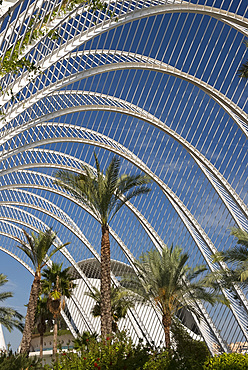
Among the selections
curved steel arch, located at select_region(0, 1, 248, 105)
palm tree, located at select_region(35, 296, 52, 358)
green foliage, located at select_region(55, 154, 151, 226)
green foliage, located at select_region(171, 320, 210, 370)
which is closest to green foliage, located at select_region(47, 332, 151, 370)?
curved steel arch, located at select_region(0, 1, 248, 105)

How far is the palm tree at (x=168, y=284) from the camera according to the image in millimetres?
22953

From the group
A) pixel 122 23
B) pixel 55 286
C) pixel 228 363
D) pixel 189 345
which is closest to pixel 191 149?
pixel 189 345

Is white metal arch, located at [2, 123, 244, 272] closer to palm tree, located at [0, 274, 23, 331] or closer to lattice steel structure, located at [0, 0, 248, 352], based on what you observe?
lattice steel structure, located at [0, 0, 248, 352]

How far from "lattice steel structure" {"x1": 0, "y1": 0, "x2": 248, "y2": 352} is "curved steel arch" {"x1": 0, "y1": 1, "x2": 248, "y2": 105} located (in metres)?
0.05

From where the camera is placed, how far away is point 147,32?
19766 millimetres

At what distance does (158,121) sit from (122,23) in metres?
10.3

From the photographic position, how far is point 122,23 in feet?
52.8

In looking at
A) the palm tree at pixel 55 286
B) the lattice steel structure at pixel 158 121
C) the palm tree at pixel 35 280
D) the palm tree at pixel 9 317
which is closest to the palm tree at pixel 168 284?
the palm tree at pixel 35 280

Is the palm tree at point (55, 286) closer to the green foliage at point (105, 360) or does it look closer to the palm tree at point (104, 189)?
the palm tree at point (104, 189)

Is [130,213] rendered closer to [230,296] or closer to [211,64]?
[230,296]

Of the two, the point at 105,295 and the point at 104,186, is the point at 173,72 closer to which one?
the point at 104,186

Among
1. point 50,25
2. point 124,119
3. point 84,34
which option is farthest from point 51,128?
point 50,25

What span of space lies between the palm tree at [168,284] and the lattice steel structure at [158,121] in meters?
5.49

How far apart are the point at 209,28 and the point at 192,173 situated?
10839 mm
